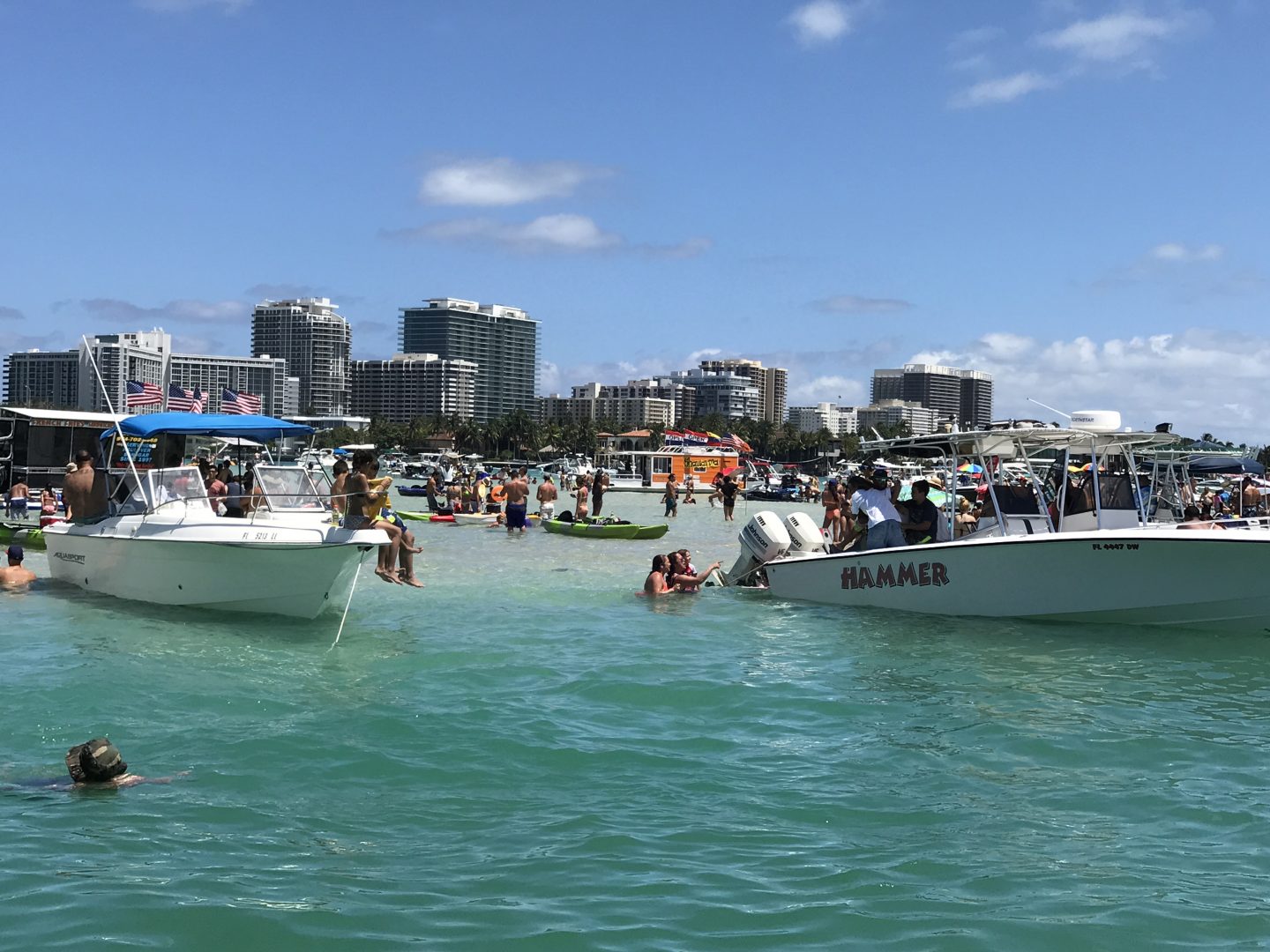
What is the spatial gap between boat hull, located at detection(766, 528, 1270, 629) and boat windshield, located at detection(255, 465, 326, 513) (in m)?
7.57

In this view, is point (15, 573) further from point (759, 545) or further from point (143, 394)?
point (759, 545)

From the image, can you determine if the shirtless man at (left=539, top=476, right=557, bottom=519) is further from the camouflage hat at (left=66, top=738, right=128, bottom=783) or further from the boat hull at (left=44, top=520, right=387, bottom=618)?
the camouflage hat at (left=66, top=738, right=128, bottom=783)

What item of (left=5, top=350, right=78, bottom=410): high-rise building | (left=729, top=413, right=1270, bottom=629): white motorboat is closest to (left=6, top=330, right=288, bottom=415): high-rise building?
(left=5, top=350, right=78, bottom=410): high-rise building

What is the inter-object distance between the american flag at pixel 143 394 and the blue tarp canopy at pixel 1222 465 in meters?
25.8

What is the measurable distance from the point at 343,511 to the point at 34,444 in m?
15.6

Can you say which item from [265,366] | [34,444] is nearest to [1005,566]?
[34,444]

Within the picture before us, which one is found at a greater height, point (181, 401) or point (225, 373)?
point (225, 373)

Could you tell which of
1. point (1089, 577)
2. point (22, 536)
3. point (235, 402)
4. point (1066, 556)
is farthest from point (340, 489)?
point (235, 402)

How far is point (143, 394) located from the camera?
28.0 m

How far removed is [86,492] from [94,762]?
32.6ft

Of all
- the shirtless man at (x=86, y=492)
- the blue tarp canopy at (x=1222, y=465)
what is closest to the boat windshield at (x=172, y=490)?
the shirtless man at (x=86, y=492)

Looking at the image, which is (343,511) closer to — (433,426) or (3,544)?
(3,544)

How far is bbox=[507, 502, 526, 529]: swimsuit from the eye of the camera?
33875mm

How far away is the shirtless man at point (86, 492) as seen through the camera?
16.9 meters
